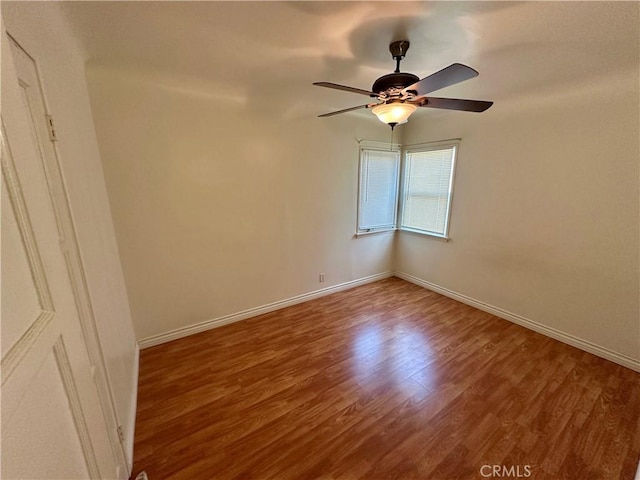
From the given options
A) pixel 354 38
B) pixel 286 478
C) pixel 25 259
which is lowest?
pixel 286 478

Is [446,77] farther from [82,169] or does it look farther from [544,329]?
[544,329]

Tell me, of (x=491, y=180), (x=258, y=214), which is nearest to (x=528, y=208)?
(x=491, y=180)

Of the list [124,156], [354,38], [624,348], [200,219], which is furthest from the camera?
[200,219]

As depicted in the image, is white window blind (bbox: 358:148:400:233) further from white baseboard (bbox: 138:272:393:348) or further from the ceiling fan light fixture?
the ceiling fan light fixture

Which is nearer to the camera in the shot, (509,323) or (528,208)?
(528,208)

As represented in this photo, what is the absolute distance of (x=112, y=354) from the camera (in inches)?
57.6

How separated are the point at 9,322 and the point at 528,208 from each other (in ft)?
11.7

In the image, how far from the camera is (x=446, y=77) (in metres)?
1.29

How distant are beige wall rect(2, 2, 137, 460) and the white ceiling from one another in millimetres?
255

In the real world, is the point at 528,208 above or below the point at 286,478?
above

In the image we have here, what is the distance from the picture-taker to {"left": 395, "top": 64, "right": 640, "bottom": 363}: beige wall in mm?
2174

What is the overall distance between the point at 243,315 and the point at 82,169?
2.05 metres

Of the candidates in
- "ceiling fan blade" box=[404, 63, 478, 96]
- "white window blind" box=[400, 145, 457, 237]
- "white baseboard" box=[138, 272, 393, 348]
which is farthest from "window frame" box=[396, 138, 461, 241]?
"ceiling fan blade" box=[404, 63, 478, 96]

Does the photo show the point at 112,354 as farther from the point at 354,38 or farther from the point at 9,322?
the point at 354,38
